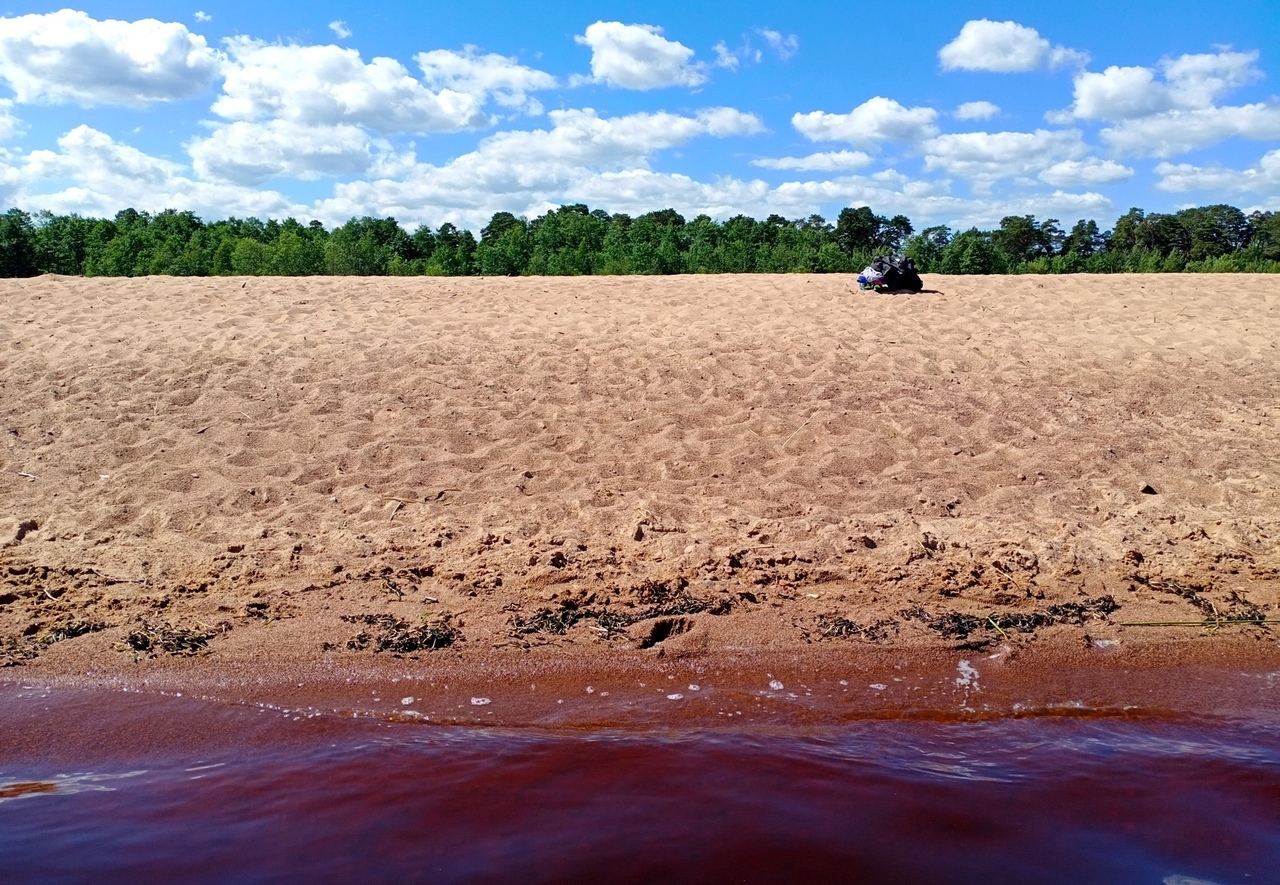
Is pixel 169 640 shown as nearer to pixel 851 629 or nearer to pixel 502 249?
pixel 851 629

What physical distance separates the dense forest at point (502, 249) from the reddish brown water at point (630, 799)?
46.8 ft

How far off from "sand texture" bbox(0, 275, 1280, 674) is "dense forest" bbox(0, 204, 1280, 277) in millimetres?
7750

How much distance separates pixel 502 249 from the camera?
23.5 metres

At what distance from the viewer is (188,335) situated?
9383 millimetres

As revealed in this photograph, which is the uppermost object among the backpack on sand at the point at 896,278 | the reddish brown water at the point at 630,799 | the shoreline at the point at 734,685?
the backpack on sand at the point at 896,278

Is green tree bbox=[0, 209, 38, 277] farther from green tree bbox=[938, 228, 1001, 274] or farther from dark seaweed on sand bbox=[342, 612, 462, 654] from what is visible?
green tree bbox=[938, 228, 1001, 274]

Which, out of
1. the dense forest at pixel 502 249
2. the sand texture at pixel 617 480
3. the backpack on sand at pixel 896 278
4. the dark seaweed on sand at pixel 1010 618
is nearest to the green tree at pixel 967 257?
the dense forest at pixel 502 249

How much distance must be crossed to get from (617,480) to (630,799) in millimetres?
3356

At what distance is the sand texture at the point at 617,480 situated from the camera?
502 centimetres

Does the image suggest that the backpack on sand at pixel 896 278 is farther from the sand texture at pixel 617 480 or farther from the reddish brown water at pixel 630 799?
the reddish brown water at pixel 630 799

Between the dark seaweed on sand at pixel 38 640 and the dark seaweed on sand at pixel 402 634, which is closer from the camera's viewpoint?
the dark seaweed on sand at pixel 38 640

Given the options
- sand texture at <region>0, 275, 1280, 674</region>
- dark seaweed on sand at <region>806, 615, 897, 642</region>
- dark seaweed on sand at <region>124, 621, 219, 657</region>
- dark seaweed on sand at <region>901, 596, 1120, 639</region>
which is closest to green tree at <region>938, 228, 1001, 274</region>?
sand texture at <region>0, 275, 1280, 674</region>

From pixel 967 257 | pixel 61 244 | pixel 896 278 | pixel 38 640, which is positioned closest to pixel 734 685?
pixel 38 640

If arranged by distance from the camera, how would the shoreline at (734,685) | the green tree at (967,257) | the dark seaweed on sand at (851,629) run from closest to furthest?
1. the shoreline at (734,685)
2. the dark seaweed on sand at (851,629)
3. the green tree at (967,257)
